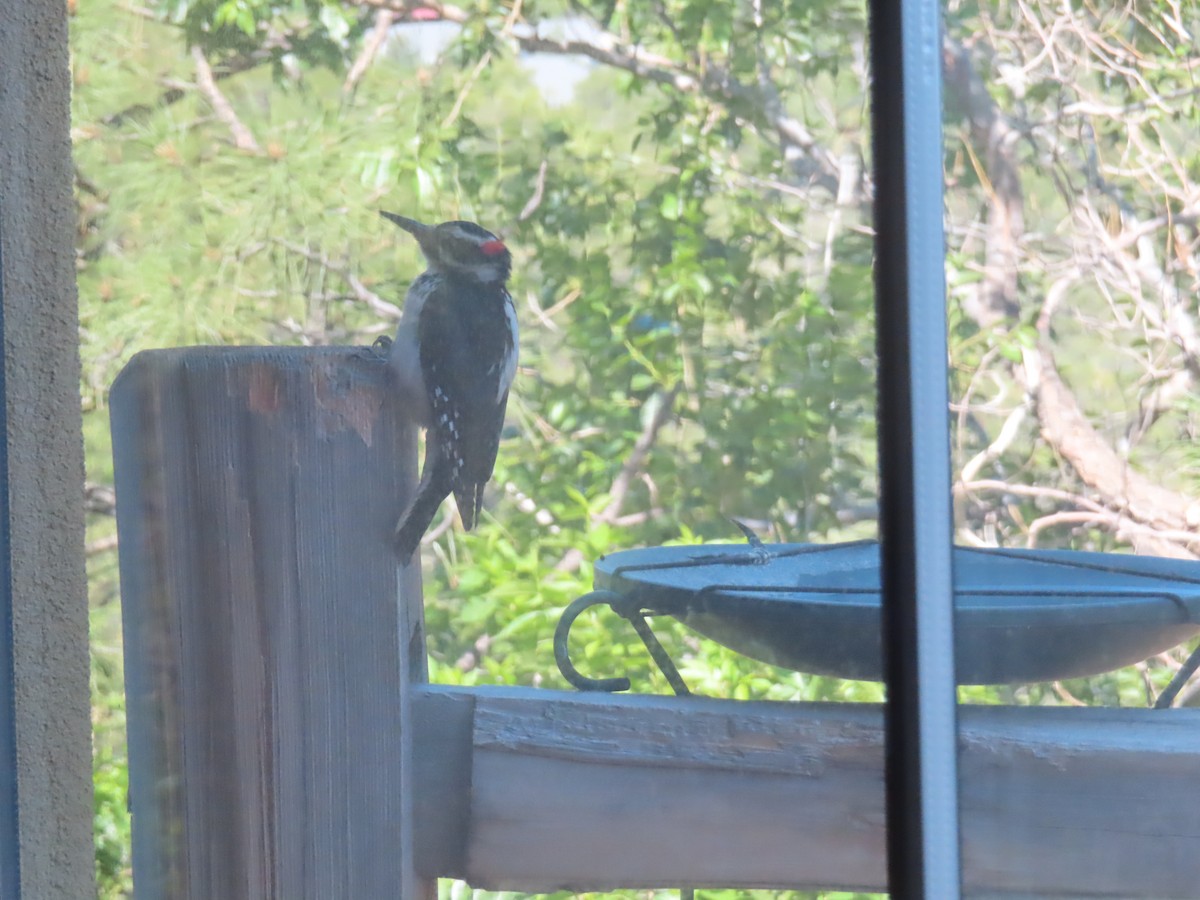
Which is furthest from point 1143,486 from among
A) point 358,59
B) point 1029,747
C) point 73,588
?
point 73,588

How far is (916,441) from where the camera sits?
456 millimetres

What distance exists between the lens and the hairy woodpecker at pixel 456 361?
0.56 metres

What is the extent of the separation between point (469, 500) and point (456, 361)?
102mm

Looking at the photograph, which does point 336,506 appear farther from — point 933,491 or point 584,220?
point 584,220

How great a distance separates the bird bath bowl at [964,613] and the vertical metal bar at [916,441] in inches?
1.7

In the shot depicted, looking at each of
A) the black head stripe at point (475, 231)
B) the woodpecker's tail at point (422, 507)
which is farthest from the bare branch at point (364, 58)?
the woodpecker's tail at point (422, 507)

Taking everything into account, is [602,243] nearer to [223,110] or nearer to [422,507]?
[223,110]

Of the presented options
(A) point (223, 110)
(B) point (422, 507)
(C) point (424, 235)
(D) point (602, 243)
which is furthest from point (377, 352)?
(D) point (602, 243)

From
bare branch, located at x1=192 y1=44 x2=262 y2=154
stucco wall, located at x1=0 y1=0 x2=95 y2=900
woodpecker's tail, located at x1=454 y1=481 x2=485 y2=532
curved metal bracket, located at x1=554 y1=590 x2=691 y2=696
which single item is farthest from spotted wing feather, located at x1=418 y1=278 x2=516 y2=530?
bare branch, located at x1=192 y1=44 x2=262 y2=154

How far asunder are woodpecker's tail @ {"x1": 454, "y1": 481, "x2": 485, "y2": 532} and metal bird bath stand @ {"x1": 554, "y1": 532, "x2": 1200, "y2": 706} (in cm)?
10

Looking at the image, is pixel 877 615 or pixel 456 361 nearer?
pixel 877 615

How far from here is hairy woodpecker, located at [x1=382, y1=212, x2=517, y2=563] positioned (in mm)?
565

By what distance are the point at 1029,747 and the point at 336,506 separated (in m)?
0.34

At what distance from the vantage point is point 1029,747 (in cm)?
48
